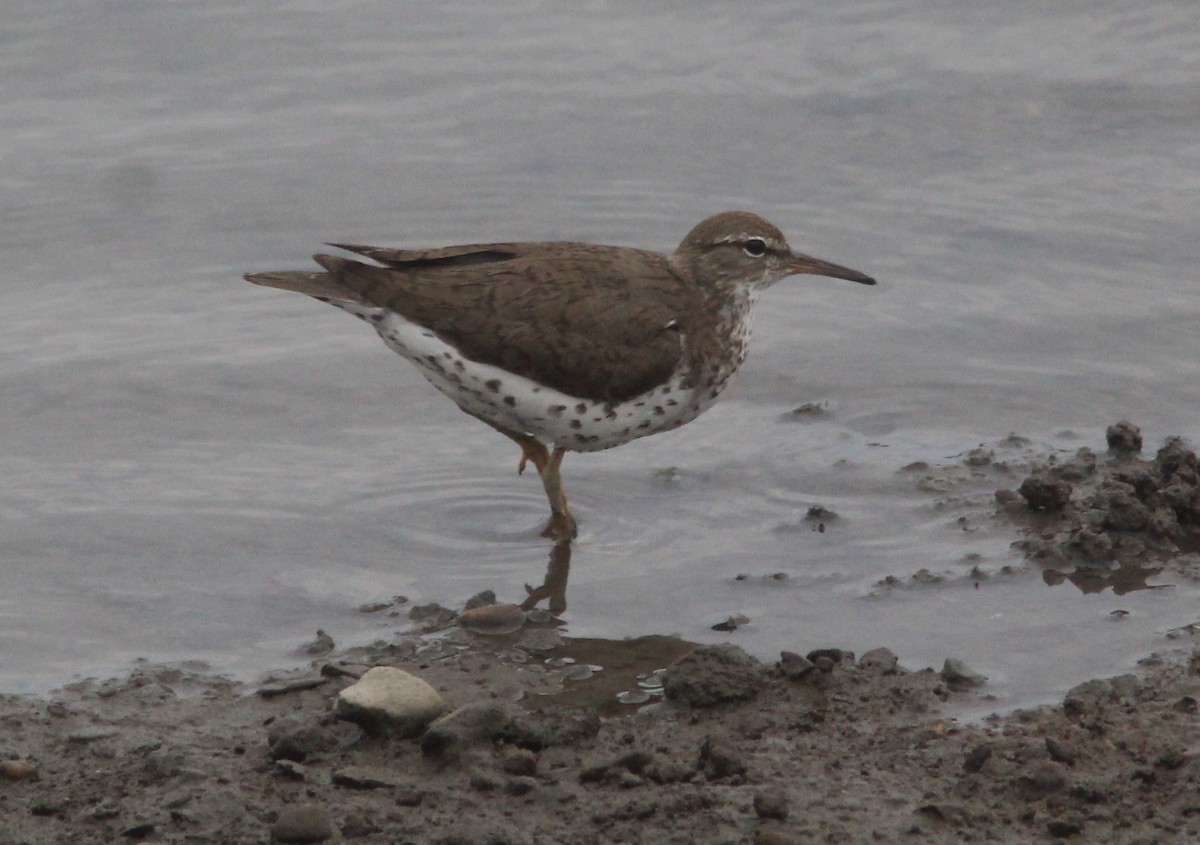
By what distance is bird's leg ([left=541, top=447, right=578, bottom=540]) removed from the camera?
873cm

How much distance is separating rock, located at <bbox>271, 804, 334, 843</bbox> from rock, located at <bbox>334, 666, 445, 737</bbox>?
2.50ft

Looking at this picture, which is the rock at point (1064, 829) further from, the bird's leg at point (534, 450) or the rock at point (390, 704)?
the bird's leg at point (534, 450)

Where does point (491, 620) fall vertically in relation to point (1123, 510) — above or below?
below

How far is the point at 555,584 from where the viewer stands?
26.9 feet

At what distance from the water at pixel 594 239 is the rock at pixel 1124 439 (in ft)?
1.41

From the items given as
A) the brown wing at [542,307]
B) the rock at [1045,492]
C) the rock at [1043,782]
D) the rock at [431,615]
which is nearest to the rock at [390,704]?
the rock at [431,615]

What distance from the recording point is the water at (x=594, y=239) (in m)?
7.91

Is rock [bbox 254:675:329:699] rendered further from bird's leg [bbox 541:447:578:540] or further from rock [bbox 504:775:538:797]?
bird's leg [bbox 541:447:578:540]

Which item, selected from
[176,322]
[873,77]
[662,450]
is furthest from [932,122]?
[176,322]

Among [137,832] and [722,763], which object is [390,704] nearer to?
[137,832]

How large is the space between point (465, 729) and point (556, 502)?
2775 millimetres

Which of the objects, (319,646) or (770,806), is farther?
(319,646)

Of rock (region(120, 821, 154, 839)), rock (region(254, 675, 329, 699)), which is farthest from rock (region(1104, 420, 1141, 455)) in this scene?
rock (region(120, 821, 154, 839))

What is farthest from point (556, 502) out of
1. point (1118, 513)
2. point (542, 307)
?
point (1118, 513)
